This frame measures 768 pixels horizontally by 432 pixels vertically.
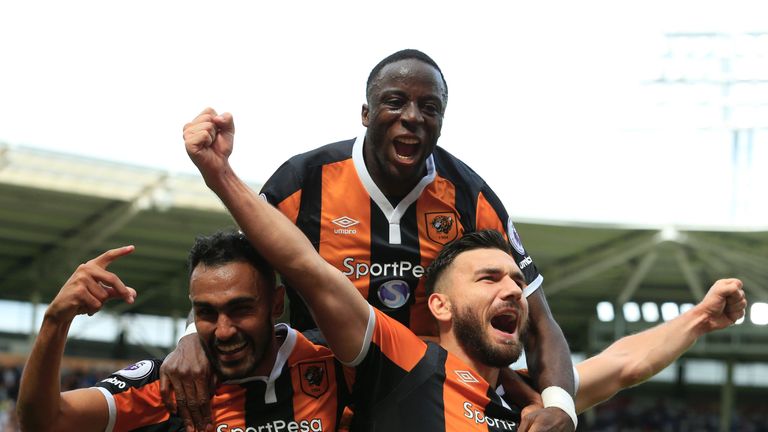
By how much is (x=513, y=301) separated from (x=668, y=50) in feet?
71.0

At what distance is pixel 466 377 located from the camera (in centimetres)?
427

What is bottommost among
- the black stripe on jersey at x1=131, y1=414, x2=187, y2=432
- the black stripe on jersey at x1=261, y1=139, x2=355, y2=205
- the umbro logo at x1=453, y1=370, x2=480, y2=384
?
the black stripe on jersey at x1=131, y1=414, x2=187, y2=432

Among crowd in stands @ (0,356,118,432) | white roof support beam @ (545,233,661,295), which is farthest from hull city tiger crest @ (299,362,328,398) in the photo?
white roof support beam @ (545,233,661,295)

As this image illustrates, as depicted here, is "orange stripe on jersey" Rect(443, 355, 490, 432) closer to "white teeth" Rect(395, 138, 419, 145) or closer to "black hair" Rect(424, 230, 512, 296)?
"black hair" Rect(424, 230, 512, 296)

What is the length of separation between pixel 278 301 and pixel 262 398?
1.21 ft

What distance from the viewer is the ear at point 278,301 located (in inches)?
167

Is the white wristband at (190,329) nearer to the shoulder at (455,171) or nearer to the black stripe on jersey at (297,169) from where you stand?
the black stripe on jersey at (297,169)

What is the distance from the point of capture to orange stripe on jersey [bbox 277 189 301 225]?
14.9ft

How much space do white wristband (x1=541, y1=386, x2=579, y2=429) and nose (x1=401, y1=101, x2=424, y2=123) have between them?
1172 millimetres

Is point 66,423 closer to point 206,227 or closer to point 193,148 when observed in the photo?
point 193,148

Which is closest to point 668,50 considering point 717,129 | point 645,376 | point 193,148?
point 717,129

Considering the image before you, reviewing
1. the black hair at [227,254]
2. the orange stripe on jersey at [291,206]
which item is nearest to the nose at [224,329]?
the black hair at [227,254]

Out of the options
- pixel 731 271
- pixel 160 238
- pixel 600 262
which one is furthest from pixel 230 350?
pixel 731 271

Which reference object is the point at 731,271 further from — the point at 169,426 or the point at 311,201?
the point at 169,426
